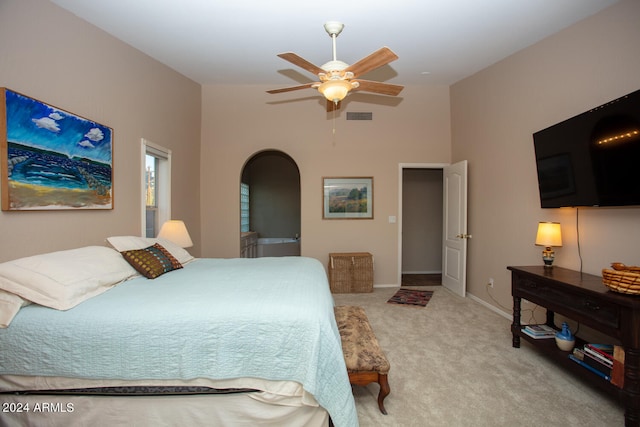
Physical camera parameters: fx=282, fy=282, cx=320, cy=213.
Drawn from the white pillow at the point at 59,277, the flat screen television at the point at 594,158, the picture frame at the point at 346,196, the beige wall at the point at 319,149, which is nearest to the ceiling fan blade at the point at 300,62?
the white pillow at the point at 59,277

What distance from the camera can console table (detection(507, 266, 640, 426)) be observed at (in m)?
1.67

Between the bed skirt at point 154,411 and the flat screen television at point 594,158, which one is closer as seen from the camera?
the bed skirt at point 154,411

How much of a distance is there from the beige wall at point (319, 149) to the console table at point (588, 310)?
2.32m

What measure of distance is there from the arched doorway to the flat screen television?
5471mm

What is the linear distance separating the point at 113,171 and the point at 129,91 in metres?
0.91

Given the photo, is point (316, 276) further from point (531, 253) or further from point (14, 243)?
point (531, 253)

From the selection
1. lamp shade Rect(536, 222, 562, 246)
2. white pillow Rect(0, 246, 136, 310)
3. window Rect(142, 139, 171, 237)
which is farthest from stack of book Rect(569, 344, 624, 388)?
window Rect(142, 139, 171, 237)

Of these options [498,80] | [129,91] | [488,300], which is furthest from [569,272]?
[129,91]

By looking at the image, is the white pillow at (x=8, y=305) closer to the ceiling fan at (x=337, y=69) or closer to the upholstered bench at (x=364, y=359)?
the upholstered bench at (x=364, y=359)

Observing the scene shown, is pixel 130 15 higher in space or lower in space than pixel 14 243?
→ higher

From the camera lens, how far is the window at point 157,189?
137 inches

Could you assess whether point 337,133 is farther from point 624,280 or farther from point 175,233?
point 624,280

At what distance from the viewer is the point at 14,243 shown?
1.95 m

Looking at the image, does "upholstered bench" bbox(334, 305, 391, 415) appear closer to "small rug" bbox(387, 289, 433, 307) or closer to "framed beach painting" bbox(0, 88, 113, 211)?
"small rug" bbox(387, 289, 433, 307)
